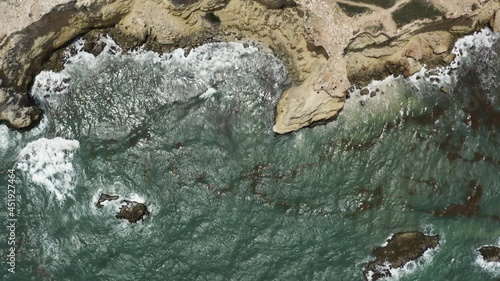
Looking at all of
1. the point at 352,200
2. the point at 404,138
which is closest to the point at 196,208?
the point at 352,200

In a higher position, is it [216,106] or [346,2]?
[346,2]

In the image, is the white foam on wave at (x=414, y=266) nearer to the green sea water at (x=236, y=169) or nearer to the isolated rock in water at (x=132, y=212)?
the green sea water at (x=236, y=169)

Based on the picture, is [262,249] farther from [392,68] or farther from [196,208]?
[392,68]

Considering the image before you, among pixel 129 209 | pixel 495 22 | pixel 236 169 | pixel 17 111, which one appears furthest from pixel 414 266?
pixel 17 111

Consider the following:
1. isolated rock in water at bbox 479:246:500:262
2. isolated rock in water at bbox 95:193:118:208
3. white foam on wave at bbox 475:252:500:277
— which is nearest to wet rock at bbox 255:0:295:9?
isolated rock in water at bbox 95:193:118:208

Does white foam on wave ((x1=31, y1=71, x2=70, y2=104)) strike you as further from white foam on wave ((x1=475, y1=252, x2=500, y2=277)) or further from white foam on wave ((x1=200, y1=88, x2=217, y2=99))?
white foam on wave ((x1=475, y1=252, x2=500, y2=277))

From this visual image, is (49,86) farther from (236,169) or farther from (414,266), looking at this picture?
(414,266)
